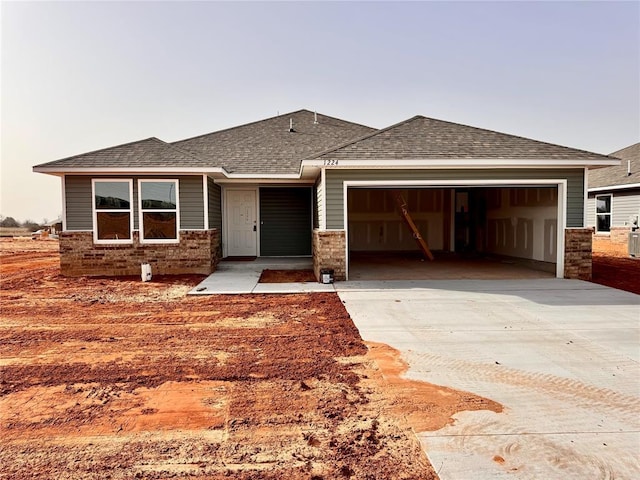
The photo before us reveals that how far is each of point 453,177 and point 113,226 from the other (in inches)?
343

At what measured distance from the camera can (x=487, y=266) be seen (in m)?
11.7

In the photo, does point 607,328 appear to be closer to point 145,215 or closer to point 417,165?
point 417,165

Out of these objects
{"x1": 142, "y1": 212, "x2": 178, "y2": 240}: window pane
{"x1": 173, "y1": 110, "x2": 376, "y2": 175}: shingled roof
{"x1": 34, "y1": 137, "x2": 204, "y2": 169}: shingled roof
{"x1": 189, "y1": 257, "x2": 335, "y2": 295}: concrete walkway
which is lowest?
{"x1": 189, "y1": 257, "x2": 335, "y2": 295}: concrete walkway

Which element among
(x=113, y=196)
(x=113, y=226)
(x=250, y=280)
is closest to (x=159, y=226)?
(x=113, y=226)

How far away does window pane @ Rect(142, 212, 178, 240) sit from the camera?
10.3 m

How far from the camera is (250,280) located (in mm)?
9289

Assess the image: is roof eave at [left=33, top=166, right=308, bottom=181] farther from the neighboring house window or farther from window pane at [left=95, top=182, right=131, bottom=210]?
the neighboring house window

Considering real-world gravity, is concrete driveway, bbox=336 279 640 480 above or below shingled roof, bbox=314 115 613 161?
below

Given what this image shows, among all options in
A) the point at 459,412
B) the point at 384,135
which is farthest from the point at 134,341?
the point at 384,135

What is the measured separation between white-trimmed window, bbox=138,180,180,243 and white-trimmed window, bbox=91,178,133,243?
324 millimetres

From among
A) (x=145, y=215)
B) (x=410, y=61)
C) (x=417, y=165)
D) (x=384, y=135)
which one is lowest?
(x=145, y=215)

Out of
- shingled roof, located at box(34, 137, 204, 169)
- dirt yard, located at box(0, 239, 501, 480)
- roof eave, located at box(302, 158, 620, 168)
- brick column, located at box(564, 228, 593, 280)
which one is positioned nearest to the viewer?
dirt yard, located at box(0, 239, 501, 480)

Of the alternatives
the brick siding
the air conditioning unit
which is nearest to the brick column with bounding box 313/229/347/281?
the brick siding

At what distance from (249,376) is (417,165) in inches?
256
